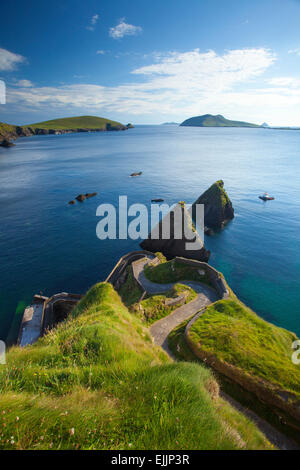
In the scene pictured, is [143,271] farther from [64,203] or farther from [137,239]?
[64,203]

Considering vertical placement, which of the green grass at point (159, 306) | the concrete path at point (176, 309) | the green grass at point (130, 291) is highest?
the green grass at point (159, 306)

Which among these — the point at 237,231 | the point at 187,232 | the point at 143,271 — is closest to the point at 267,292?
A: the point at 187,232

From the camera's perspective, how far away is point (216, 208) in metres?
60.9

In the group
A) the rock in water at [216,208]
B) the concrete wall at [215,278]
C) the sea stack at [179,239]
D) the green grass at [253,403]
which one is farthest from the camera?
the rock in water at [216,208]

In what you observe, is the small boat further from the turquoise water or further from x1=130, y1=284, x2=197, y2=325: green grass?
x1=130, y1=284, x2=197, y2=325: green grass

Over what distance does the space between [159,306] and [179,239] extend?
2020cm

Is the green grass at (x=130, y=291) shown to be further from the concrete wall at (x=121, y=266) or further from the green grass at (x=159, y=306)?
the green grass at (x=159, y=306)

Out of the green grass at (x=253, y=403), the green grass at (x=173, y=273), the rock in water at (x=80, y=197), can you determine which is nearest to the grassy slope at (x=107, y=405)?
the green grass at (x=253, y=403)

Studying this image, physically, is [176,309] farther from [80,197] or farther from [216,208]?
[80,197]

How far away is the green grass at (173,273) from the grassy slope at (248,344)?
28.0 feet

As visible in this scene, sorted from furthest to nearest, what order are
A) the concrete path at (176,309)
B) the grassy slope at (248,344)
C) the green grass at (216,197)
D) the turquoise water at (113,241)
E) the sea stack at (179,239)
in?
1. the green grass at (216,197)
2. the sea stack at (179,239)
3. the turquoise water at (113,241)
4. the concrete path at (176,309)
5. the grassy slope at (248,344)

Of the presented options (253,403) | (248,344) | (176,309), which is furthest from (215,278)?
(253,403)

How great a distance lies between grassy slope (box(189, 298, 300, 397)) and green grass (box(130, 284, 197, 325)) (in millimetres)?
4426

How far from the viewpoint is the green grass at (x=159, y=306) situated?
870 inches
